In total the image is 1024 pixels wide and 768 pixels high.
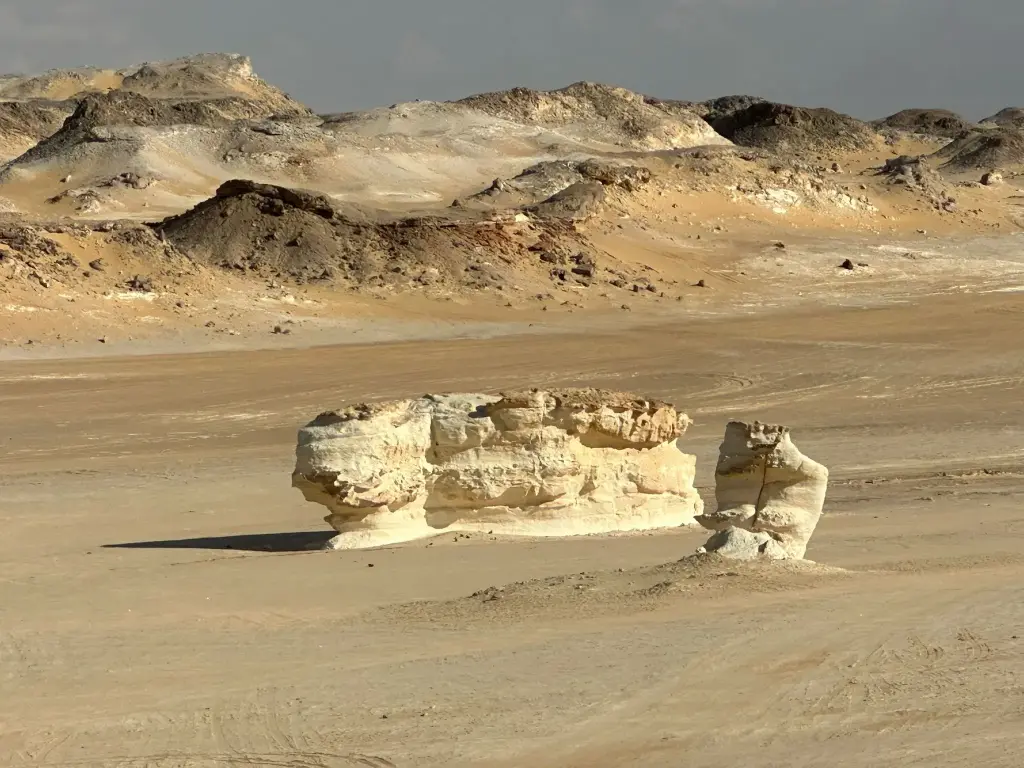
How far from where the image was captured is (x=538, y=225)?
35781 millimetres

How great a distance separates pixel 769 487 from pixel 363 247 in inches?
A: 914

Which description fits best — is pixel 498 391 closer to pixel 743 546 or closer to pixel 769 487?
pixel 769 487

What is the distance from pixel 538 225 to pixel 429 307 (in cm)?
543

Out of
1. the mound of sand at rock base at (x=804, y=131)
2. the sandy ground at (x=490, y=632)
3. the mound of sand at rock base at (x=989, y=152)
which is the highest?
the mound of sand at rock base at (x=804, y=131)

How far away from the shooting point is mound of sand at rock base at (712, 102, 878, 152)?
65062 millimetres

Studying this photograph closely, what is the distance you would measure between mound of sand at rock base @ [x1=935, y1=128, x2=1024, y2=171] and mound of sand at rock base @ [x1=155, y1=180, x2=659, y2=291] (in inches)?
1213

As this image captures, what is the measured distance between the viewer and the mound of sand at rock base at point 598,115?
56.3 metres

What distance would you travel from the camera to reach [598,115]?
5884 cm

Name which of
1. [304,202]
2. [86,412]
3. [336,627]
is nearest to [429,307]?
[304,202]

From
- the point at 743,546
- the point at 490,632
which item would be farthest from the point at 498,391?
the point at 490,632

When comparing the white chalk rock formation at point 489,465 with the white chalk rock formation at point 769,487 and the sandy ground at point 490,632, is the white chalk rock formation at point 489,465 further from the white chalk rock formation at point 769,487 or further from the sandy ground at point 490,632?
the white chalk rock formation at point 769,487

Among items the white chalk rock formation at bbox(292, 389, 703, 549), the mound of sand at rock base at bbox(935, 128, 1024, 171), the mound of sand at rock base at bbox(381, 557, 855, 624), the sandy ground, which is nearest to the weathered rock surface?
the mound of sand at rock base at bbox(381, 557, 855, 624)

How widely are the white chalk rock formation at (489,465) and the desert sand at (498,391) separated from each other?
33 centimetres

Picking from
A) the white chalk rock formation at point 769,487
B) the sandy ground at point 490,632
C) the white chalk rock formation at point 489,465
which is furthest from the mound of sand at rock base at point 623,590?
the white chalk rock formation at point 489,465
